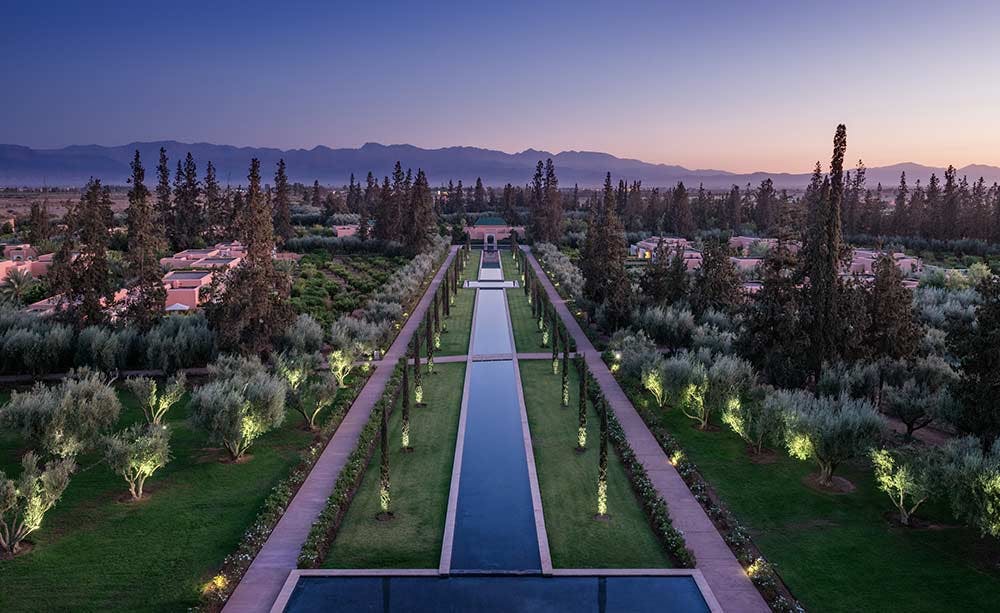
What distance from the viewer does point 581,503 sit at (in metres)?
19.8

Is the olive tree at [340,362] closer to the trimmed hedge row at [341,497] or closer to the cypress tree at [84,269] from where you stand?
the trimmed hedge row at [341,497]

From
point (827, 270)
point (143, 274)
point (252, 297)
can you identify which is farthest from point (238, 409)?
point (827, 270)

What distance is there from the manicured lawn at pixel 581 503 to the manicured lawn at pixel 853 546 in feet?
9.96

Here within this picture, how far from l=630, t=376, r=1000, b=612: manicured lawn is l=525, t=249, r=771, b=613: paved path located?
1124 millimetres

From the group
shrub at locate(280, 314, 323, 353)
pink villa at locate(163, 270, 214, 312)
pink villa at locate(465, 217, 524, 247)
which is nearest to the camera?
shrub at locate(280, 314, 323, 353)

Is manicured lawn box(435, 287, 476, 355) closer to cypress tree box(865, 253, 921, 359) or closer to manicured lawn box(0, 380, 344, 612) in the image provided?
manicured lawn box(0, 380, 344, 612)

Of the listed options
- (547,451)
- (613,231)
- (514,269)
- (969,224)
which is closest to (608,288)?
(613,231)

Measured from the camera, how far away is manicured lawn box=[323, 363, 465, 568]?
1667cm

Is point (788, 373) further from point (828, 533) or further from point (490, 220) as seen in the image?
point (490, 220)

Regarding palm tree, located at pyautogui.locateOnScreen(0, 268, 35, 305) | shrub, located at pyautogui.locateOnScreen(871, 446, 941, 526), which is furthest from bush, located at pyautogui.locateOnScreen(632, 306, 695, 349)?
palm tree, located at pyautogui.locateOnScreen(0, 268, 35, 305)

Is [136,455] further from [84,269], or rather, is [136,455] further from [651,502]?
[84,269]

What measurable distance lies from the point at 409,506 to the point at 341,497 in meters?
2.00

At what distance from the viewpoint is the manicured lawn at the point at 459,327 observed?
134ft

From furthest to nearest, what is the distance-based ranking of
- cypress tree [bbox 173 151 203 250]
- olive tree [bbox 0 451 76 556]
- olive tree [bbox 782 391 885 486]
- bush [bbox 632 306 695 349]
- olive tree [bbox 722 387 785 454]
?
cypress tree [bbox 173 151 203 250] < bush [bbox 632 306 695 349] < olive tree [bbox 722 387 785 454] < olive tree [bbox 782 391 885 486] < olive tree [bbox 0 451 76 556]
